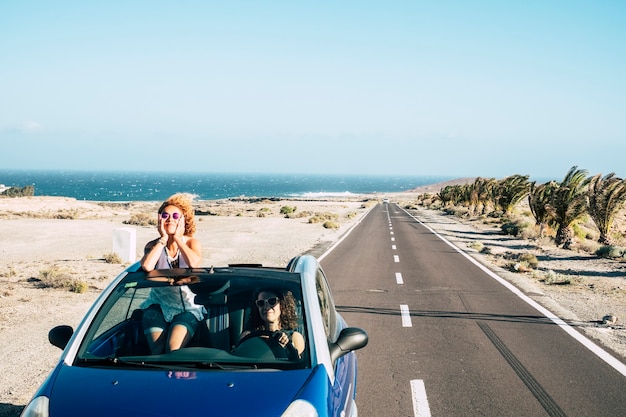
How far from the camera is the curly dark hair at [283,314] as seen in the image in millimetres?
4062

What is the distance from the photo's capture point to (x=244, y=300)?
4.29m

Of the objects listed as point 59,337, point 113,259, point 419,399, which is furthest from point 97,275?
point 59,337

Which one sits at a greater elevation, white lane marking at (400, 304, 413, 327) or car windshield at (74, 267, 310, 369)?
car windshield at (74, 267, 310, 369)

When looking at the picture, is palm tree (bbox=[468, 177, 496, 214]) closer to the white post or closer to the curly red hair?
the white post

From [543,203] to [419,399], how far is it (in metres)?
23.2

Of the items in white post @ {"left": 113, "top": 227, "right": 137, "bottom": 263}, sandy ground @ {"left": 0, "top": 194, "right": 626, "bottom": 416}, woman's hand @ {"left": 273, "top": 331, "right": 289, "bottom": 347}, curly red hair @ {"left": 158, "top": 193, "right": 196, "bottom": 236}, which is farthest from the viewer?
white post @ {"left": 113, "top": 227, "right": 137, "bottom": 263}

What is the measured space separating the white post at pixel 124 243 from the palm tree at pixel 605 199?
59.1 feet

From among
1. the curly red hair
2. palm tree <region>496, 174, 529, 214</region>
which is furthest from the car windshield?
palm tree <region>496, 174, 529, 214</region>

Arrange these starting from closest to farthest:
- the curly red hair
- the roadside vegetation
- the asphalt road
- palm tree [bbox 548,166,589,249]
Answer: the curly red hair, the asphalt road, the roadside vegetation, palm tree [bbox 548,166,589,249]

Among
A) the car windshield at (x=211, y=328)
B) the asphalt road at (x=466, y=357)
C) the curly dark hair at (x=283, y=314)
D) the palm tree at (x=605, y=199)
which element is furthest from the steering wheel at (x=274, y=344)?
the palm tree at (x=605, y=199)

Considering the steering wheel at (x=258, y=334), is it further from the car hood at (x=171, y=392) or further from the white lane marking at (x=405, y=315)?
the white lane marking at (x=405, y=315)

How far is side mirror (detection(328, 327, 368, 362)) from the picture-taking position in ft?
12.7

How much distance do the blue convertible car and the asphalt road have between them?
1536mm

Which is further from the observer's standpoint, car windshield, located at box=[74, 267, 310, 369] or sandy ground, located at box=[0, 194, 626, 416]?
sandy ground, located at box=[0, 194, 626, 416]
